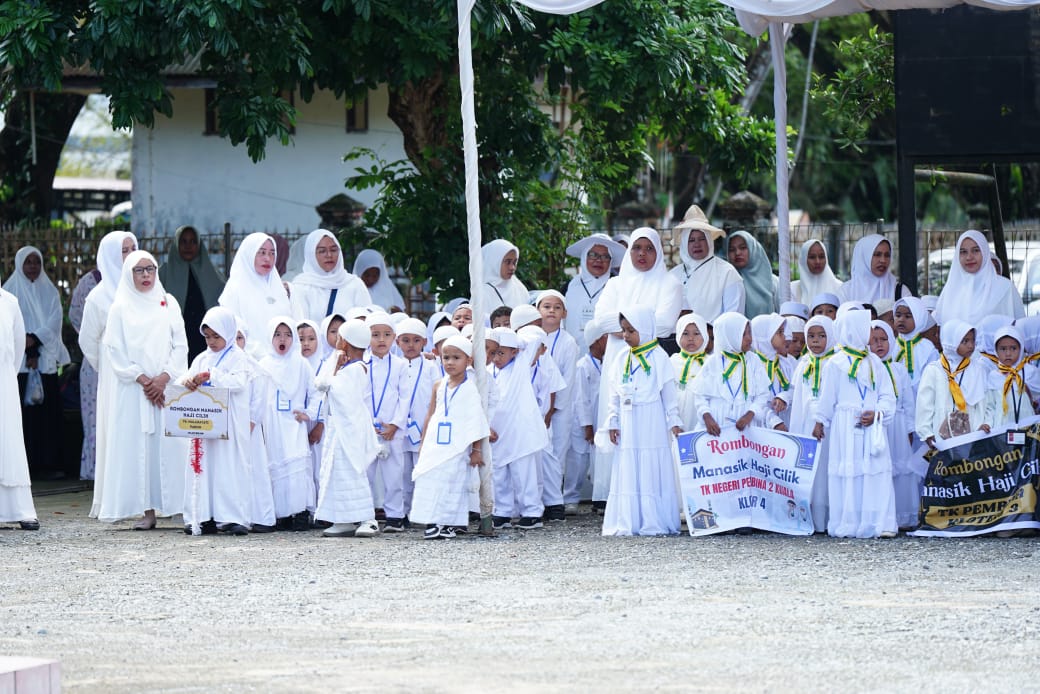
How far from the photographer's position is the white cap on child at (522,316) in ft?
40.7

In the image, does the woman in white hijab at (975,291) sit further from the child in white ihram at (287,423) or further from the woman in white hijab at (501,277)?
the child in white ihram at (287,423)

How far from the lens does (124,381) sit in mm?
12039

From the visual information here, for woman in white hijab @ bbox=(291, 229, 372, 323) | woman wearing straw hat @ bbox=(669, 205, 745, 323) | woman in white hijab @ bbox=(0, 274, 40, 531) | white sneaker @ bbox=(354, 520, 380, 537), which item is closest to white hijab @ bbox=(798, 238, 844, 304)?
woman wearing straw hat @ bbox=(669, 205, 745, 323)

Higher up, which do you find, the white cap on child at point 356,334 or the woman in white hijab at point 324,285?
the woman in white hijab at point 324,285

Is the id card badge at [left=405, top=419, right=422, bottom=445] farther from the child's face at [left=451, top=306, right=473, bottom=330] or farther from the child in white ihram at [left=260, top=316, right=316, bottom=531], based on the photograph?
the child's face at [left=451, top=306, right=473, bottom=330]

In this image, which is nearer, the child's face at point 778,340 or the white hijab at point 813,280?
the child's face at point 778,340

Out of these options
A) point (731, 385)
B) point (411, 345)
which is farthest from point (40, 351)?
point (731, 385)

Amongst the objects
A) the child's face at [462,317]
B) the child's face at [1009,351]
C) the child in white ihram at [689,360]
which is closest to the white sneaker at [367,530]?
the child's face at [462,317]

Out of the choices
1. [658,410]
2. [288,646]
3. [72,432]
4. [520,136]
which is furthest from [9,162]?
[288,646]

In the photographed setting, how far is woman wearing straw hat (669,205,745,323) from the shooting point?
13312 mm

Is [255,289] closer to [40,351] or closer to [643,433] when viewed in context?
[643,433]

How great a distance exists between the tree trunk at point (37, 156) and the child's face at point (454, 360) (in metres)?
14.2

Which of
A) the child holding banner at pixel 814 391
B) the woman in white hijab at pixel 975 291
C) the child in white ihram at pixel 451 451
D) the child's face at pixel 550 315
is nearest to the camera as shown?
the child in white ihram at pixel 451 451

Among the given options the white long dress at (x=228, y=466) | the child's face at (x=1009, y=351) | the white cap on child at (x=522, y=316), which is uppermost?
the white cap on child at (x=522, y=316)
